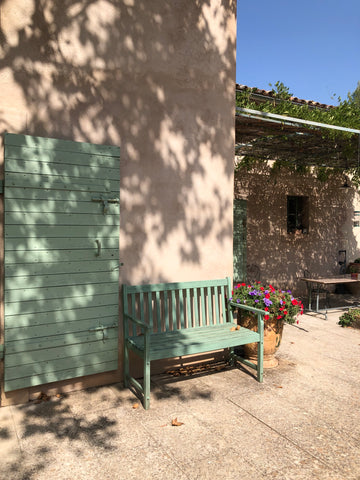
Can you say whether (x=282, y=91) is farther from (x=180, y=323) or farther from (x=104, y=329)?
(x=104, y=329)

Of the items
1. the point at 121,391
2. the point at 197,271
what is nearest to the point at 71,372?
the point at 121,391

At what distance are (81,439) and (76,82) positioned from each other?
10.9 ft

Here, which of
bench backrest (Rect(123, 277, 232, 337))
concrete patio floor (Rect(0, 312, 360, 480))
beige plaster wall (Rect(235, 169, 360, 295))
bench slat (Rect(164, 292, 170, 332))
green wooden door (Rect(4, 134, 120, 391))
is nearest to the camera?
concrete patio floor (Rect(0, 312, 360, 480))

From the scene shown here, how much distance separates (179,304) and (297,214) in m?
6.99

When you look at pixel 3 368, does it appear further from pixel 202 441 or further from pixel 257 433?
pixel 257 433

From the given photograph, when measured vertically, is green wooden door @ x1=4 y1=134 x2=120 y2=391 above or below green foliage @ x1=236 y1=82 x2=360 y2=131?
below

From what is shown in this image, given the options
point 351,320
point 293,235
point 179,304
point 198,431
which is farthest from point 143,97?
point 293,235

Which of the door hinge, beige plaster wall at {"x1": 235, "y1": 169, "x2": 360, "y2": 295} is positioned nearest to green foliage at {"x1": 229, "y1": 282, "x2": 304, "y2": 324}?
the door hinge

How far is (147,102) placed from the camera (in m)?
4.22

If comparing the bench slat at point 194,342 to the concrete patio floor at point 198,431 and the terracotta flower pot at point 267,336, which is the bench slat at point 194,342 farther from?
the concrete patio floor at point 198,431

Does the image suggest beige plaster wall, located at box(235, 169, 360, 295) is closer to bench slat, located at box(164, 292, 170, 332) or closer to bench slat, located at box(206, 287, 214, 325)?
bench slat, located at box(206, 287, 214, 325)

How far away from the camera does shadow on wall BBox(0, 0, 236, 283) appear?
11.7 feet

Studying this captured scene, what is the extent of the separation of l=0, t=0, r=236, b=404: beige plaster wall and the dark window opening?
5.80 meters

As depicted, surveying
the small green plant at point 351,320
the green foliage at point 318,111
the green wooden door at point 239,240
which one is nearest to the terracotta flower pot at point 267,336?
the small green plant at point 351,320
